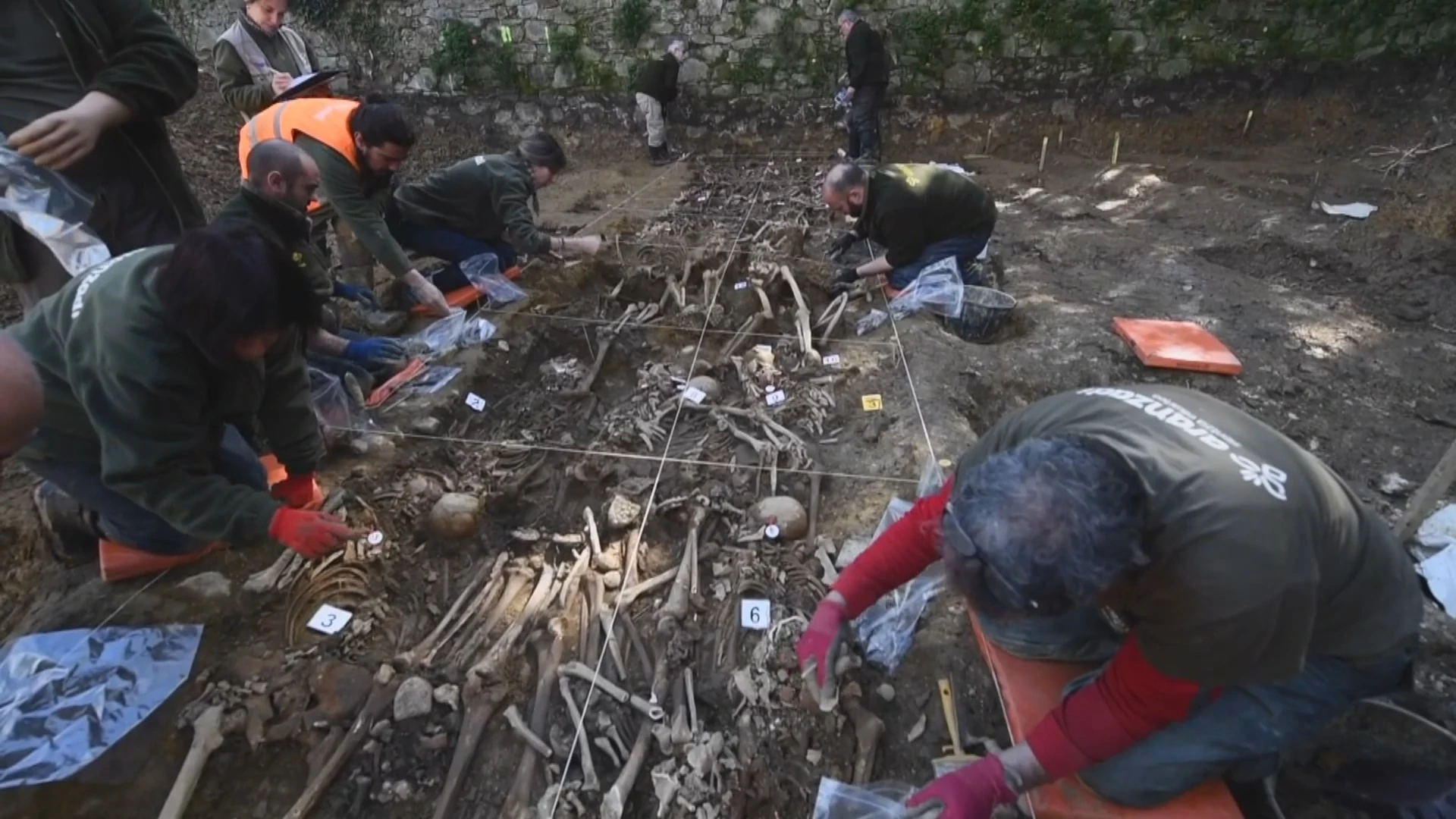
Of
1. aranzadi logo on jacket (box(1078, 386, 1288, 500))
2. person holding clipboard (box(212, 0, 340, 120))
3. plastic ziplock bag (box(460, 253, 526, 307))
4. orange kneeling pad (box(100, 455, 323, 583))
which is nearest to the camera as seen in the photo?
aranzadi logo on jacket (box(1078, 386, 1288, 500))

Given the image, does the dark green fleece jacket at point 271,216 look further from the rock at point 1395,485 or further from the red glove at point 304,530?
the rock at point 1395,485

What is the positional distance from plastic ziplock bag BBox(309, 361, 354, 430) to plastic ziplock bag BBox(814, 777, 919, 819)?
304 centimetres

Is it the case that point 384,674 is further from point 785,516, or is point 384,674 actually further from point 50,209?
point 50,209

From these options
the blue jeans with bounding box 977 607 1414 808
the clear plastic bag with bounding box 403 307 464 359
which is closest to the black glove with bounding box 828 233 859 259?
the clear plastic bag with bounding box 403 307 464 359

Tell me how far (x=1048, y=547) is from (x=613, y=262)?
5.16 metres

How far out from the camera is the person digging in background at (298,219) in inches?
138

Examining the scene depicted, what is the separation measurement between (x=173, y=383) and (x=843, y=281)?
14.8 feet

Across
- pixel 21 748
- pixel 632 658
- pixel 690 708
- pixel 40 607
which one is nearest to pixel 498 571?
pixel 632 658

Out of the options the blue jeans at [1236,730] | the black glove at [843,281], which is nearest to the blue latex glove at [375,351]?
the black glove at [843,281]

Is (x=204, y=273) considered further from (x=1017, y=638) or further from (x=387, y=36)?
(x=387, y=36)

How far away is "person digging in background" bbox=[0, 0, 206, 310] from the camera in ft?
8.56

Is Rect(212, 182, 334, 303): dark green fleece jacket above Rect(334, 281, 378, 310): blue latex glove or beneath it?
above

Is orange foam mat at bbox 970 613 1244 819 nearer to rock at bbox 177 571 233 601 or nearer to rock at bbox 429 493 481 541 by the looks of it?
rock at bbox 429 493 481 541

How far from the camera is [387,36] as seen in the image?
10.5 meters
